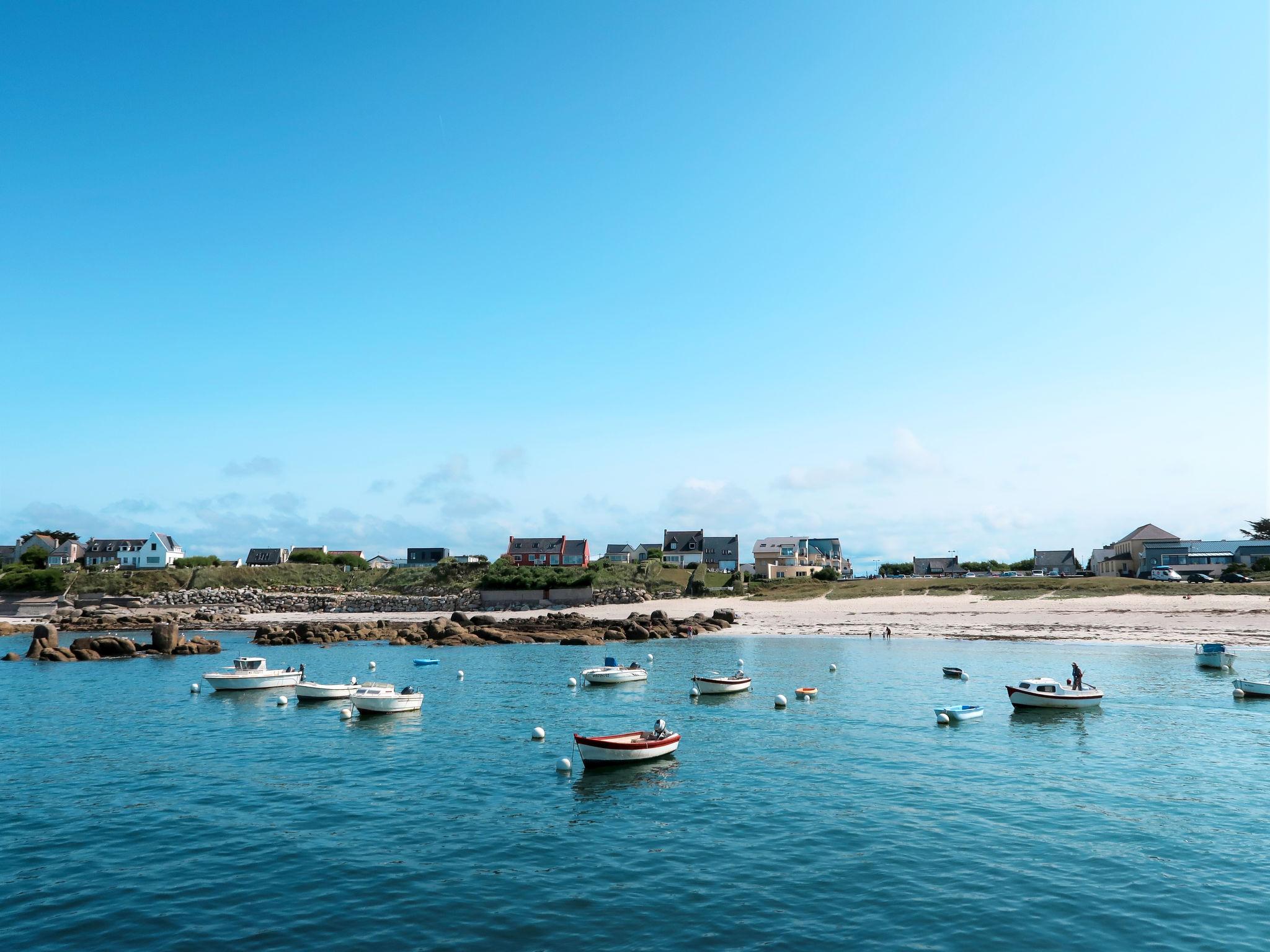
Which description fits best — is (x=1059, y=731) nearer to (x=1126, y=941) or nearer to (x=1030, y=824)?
(x=1030, y=824)

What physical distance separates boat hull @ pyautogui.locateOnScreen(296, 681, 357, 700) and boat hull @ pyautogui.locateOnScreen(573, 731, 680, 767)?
885 inches

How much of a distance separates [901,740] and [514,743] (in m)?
17.6

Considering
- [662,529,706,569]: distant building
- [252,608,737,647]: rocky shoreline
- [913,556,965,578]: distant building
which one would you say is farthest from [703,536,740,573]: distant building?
[252,608,737,647]: rocky shoreline

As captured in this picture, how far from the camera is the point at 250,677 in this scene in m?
53.5

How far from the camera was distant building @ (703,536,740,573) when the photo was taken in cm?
18188

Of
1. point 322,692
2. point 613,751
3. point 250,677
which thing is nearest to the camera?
point 613,751

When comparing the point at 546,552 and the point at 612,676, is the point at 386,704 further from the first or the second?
the point at 546,552

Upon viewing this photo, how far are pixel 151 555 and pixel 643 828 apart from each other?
574ft

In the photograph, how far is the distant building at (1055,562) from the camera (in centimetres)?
17762

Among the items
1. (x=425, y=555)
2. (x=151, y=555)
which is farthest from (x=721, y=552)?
(x=151, y=555)

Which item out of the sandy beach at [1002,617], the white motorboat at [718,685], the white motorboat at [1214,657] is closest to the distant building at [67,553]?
the sandy beach at [1002,617]

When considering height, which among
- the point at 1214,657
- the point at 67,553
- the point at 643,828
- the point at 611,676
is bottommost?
the point at 643,828

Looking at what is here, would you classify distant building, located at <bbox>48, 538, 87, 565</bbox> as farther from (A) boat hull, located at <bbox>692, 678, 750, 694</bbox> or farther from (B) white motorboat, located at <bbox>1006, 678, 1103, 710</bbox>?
(B) white motorboat, located at <bbox>1006, 678, 1103, 710</bbox>

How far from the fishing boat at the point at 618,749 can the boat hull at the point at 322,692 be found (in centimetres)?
2219
